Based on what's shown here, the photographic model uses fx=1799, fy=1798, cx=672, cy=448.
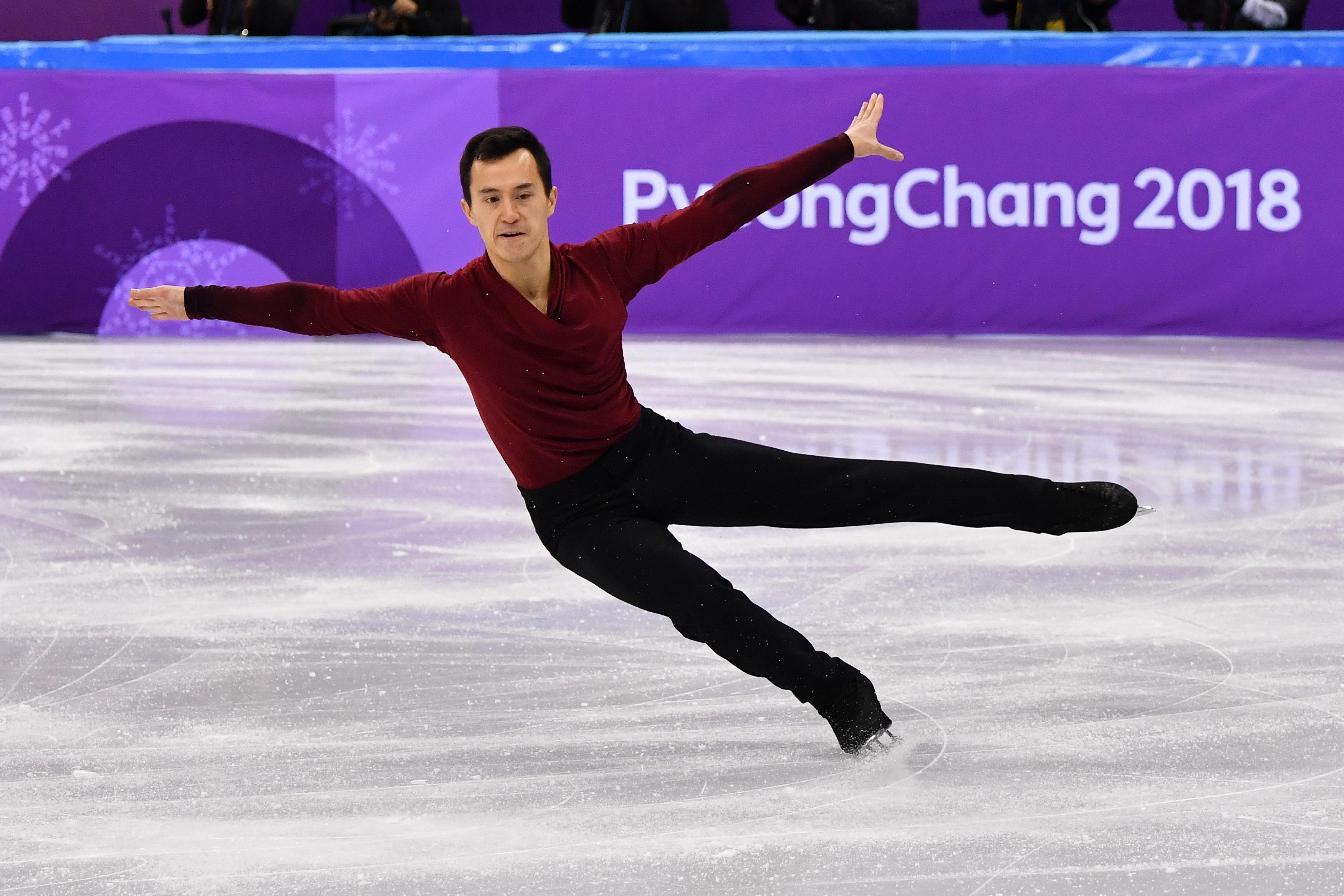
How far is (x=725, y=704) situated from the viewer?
3602mm

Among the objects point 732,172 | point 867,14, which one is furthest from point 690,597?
point 867,14

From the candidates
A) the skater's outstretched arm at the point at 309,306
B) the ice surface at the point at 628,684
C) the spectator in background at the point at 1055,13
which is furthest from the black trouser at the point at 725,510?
the spectator in background at the point at 1055,13

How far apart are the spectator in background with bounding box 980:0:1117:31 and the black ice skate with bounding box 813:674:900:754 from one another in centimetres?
805

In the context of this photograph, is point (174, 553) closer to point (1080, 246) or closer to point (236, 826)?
point (236, 826)

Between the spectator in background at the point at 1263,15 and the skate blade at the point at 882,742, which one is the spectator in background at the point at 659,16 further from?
the skate blade at the point at 882,742

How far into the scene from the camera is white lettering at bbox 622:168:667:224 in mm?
10102

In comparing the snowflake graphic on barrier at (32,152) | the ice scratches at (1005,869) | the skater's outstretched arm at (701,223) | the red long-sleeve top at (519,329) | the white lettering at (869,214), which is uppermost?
the skater's outstretched arm at (701,223)

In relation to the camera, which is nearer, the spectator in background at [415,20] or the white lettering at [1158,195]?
the white lettering at [1158,195]

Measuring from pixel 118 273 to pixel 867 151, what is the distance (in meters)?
7.52

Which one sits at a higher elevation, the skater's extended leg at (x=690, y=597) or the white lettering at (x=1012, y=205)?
the skater's extended leg at (x=690, y=597)

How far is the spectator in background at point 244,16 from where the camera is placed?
1080cm

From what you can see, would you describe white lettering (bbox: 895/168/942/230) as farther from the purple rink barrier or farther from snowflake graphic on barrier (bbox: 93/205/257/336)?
snowflake graphic on barrier (bbox: 93/205/257/336)

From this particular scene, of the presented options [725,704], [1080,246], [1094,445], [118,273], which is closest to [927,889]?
[725,704]

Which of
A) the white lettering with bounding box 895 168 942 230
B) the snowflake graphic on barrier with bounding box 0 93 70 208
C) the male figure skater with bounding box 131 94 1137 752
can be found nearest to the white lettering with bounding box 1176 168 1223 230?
the white lettering with bounding box 895 168 942 230
